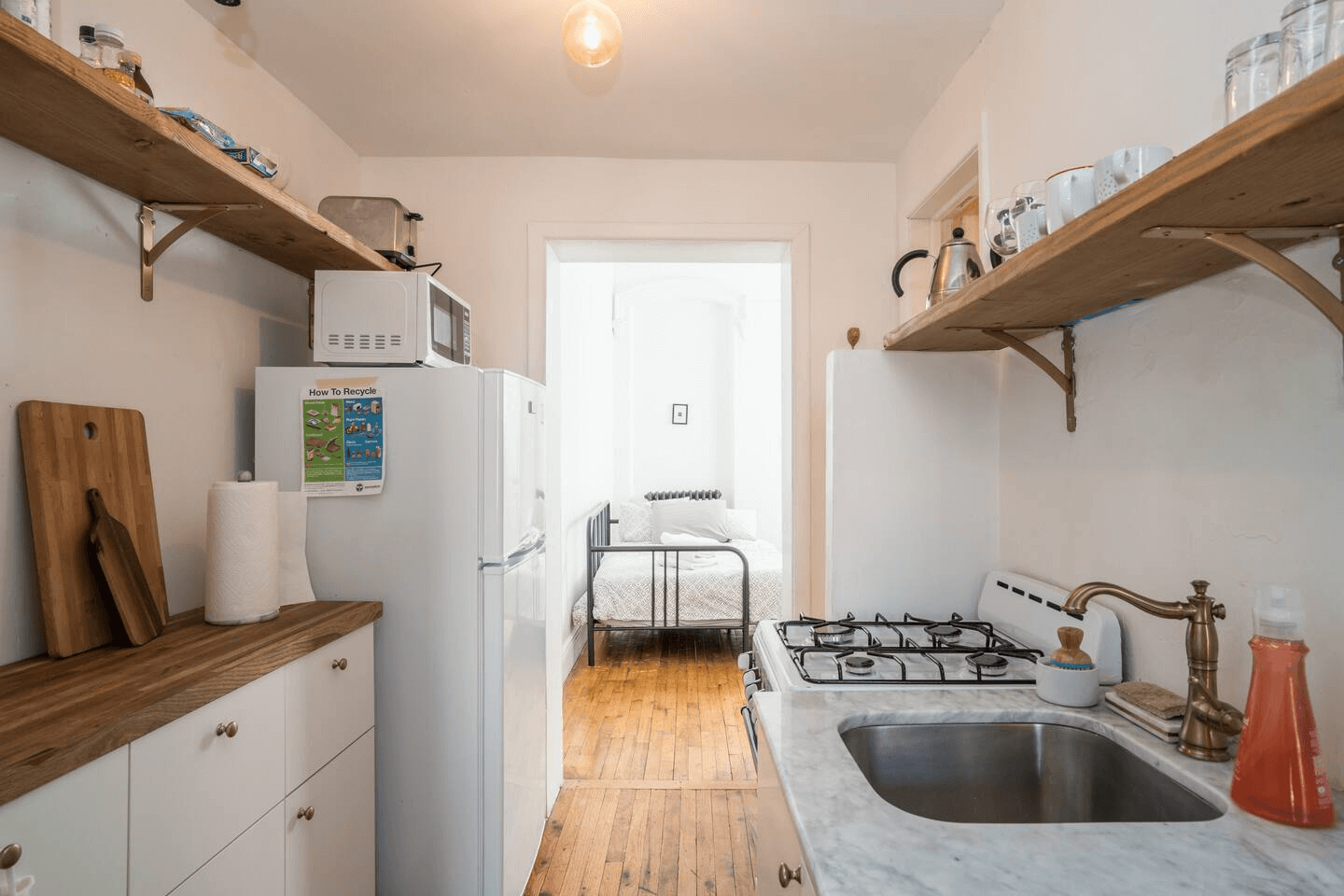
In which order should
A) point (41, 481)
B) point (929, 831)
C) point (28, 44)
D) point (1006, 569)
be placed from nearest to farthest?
1. point (929, 831)
2. point (28, 44)
3. point (41, 481)
4. point (1006, 569)

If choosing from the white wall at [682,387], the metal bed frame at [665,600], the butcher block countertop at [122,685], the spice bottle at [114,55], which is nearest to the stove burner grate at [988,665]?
the butcher block countertop at [122,685]

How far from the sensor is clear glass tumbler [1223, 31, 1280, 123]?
71cm

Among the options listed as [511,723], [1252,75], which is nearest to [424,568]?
[511,723]

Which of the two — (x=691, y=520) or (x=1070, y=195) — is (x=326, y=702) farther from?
(x=691, y=520)

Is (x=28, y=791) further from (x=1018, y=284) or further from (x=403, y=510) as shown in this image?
(x=1018, y=284)

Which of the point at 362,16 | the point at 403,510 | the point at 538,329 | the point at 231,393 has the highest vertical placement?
the point at 362,16

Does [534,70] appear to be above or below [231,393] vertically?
above

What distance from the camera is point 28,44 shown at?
0.95m

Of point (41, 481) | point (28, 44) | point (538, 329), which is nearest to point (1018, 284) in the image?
point (28, 44)

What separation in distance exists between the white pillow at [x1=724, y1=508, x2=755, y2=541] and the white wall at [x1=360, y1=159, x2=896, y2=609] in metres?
2.85

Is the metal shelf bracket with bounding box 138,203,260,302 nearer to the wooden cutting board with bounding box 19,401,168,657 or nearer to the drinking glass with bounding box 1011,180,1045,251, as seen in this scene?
the wooden cutting board with bounding box 19,401,168,657

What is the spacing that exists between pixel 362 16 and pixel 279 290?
85 centimetres

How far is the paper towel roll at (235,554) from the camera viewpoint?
1.52 meters

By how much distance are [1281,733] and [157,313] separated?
2.23 metres
